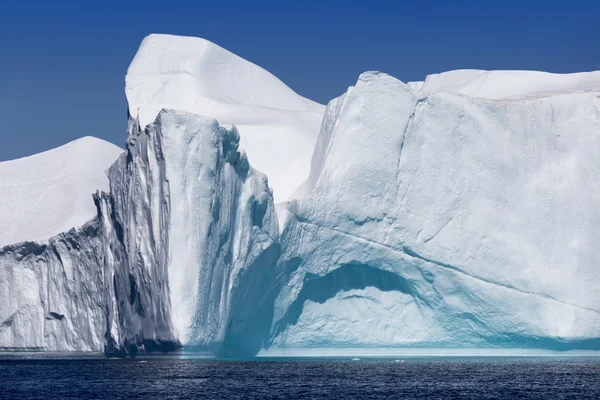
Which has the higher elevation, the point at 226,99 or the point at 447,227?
the point at 226,99

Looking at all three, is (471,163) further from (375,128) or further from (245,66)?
(245,66)

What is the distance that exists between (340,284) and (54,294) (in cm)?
1228

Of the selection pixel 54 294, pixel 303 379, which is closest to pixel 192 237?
pixel 303 379

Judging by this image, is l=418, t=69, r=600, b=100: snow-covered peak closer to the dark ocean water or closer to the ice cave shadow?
the ice cave shadow

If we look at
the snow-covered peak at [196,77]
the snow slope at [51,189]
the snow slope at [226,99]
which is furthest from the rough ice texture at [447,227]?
the snow slope at [51,189]

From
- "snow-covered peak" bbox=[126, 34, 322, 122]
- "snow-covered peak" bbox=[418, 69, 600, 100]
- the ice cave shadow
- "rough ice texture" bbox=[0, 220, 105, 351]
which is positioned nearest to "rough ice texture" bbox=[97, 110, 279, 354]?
the ice cave shadow

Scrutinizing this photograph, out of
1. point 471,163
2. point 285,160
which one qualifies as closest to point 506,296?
point 471,163

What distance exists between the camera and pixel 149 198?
99.7 ft

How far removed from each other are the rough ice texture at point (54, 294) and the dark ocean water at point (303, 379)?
14.9ft

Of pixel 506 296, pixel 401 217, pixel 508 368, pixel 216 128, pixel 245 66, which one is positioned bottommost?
pixel 508 368

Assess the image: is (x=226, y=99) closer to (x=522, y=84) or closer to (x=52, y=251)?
(x=52, y=251)

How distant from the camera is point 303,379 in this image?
2625cm

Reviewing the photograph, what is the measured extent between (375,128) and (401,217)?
2927 millimetres

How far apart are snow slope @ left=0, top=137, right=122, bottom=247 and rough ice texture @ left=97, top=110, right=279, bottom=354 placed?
10.2 meters
